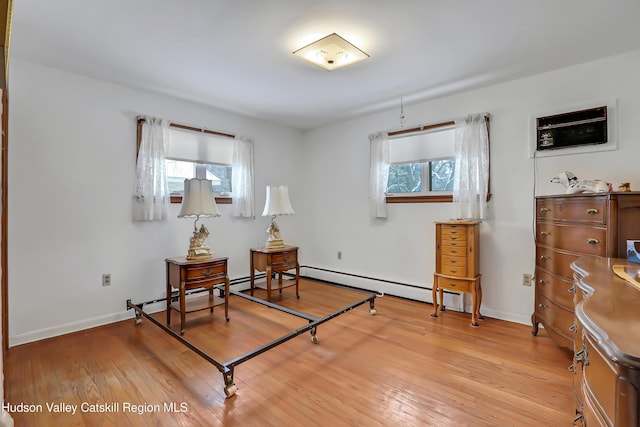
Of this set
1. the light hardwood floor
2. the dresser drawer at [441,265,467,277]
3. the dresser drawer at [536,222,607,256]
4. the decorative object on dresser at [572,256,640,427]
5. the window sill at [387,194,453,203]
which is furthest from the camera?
the window sill at [387,194,453,203]

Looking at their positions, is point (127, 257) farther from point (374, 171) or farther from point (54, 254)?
point (374, 171)

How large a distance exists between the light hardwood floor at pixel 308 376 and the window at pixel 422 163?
1518 mm

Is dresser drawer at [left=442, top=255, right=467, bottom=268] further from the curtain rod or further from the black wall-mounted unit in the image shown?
the curtain rod

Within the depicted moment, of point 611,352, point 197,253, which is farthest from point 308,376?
point 611,352

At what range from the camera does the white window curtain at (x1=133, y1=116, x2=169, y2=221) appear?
10.3ft

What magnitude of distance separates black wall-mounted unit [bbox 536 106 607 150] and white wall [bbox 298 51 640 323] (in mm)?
96

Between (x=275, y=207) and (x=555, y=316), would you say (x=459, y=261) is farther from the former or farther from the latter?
(x=275, y=207)

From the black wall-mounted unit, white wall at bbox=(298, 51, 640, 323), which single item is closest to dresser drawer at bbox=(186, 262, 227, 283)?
white wall at bbox=(298, 51, 640, 323)

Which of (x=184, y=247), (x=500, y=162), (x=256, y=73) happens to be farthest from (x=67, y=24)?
(x=500, y=162)

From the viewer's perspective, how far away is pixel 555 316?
2.27 metres

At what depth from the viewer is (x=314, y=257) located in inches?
190

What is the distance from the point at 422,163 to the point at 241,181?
234cm

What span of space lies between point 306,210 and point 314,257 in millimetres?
780

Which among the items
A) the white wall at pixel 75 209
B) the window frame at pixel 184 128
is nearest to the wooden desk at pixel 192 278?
the white wall at pixel 75 209
